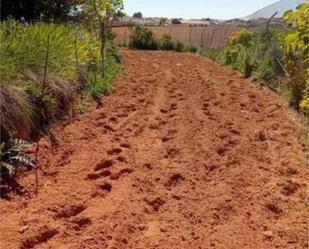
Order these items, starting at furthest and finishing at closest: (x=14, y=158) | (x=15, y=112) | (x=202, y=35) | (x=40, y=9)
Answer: (x=202, y=35) < (x=40, y=9) < (x=15, y=112) < (x=14, y=158)

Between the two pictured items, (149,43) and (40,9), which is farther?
(149,43)

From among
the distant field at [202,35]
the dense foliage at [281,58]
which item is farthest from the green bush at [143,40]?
the dense foliage at [281,58]

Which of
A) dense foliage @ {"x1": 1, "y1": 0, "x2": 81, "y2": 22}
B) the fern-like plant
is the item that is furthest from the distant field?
the fern-like plant

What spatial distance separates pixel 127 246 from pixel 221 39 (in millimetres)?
24168

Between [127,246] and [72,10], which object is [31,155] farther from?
[72,10]

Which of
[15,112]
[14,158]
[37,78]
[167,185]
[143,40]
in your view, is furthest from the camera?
[143,40]

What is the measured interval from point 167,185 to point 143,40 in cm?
1878

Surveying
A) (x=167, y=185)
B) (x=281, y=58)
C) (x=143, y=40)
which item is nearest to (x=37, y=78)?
(x=167, y=185)

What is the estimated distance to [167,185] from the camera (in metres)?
4.34

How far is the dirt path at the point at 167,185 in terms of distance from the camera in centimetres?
341

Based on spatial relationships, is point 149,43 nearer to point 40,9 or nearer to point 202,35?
point 202,35

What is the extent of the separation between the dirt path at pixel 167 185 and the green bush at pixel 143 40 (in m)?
15.5

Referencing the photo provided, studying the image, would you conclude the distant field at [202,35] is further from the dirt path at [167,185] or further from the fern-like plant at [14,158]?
the fern-like plant at [14,158]

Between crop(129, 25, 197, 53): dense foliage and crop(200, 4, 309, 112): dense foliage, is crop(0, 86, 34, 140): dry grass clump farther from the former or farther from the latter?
crop(129, 25, 197, 53): dense foliage
